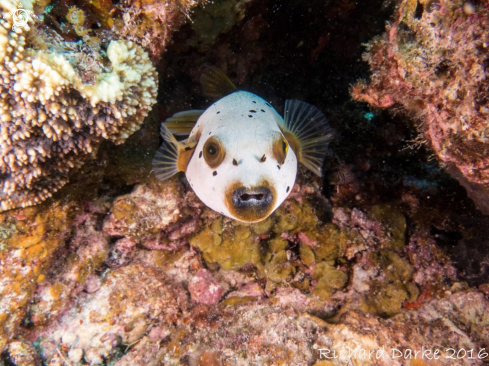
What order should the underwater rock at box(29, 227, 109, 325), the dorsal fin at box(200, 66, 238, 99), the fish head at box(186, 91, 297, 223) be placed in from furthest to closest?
1. the dorsal fin at box(200, 66, 238, 99)
2. the underwater rock at box(29, 227, 109, 325)
3. the fish head at box(186, 91, 297, 223)

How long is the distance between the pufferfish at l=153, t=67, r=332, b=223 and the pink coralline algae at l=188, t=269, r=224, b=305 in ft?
6.13

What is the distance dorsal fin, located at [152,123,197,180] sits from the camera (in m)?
3.03

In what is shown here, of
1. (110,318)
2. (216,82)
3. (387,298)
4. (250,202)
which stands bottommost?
(110,318)

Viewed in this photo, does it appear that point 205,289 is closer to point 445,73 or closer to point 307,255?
point 307,255

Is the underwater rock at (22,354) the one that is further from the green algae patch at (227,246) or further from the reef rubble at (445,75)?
the reef rubble at (445,75)

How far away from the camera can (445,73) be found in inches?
78.0

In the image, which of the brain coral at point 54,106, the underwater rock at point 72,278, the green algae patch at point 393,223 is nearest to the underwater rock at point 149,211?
the underwater rock at point 72,278

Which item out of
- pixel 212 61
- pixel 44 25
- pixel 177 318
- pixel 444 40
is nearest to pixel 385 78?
pixel 444 40

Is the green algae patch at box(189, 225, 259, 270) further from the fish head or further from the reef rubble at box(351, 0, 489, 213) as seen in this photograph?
the reef rubble at box(351, 0, 489, 213)

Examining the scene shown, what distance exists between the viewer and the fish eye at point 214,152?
2.39 m

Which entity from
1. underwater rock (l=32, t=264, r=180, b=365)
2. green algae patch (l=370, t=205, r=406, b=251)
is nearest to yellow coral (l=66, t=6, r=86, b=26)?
underwater rock (l=32, t=264, r=180, b=365)

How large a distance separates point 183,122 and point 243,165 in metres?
1.92

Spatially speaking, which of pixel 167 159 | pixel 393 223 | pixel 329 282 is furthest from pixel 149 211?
pixel 393 223

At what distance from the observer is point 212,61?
4258 mm
